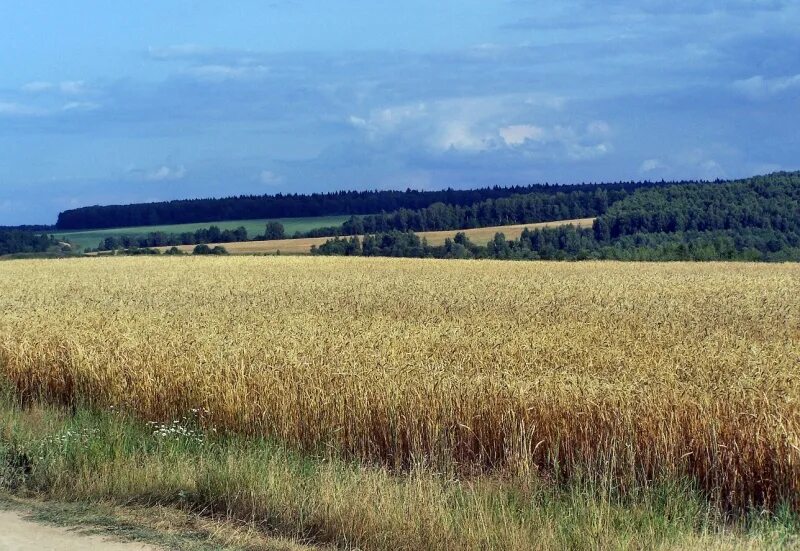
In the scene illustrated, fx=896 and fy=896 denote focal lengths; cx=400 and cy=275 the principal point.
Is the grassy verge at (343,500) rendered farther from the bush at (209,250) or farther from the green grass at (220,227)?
the green grass at (220,227)

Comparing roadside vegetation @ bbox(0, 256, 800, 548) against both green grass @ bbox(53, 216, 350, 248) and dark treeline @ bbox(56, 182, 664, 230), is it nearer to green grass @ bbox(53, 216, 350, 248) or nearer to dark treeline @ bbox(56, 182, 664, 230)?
green grass @ bbox(53, 216, 350, 248)

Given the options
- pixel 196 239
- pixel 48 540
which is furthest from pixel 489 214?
pixel 48 540

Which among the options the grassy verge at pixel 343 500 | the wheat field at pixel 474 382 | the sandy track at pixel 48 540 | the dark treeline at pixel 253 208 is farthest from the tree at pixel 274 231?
the sandy track at pixel 48 540

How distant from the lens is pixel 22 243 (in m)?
91.8

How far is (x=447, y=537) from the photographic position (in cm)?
701

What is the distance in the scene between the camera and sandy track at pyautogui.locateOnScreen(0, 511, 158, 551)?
7.16 meters

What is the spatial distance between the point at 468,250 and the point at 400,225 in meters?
29.9

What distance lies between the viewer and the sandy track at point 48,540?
7160 millimetres

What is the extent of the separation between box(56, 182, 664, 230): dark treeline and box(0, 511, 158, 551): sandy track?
136529 mm

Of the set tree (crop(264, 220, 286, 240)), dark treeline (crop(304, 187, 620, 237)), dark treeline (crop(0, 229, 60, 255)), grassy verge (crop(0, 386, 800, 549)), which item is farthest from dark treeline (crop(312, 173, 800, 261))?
grassy verge (crop(0, 386, 800, 549))

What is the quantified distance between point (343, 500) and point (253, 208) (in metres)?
146

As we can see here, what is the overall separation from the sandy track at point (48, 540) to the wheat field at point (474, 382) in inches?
125

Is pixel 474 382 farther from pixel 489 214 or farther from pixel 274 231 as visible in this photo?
pixel 489 214

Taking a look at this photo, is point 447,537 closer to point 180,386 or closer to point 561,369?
point 561,369
